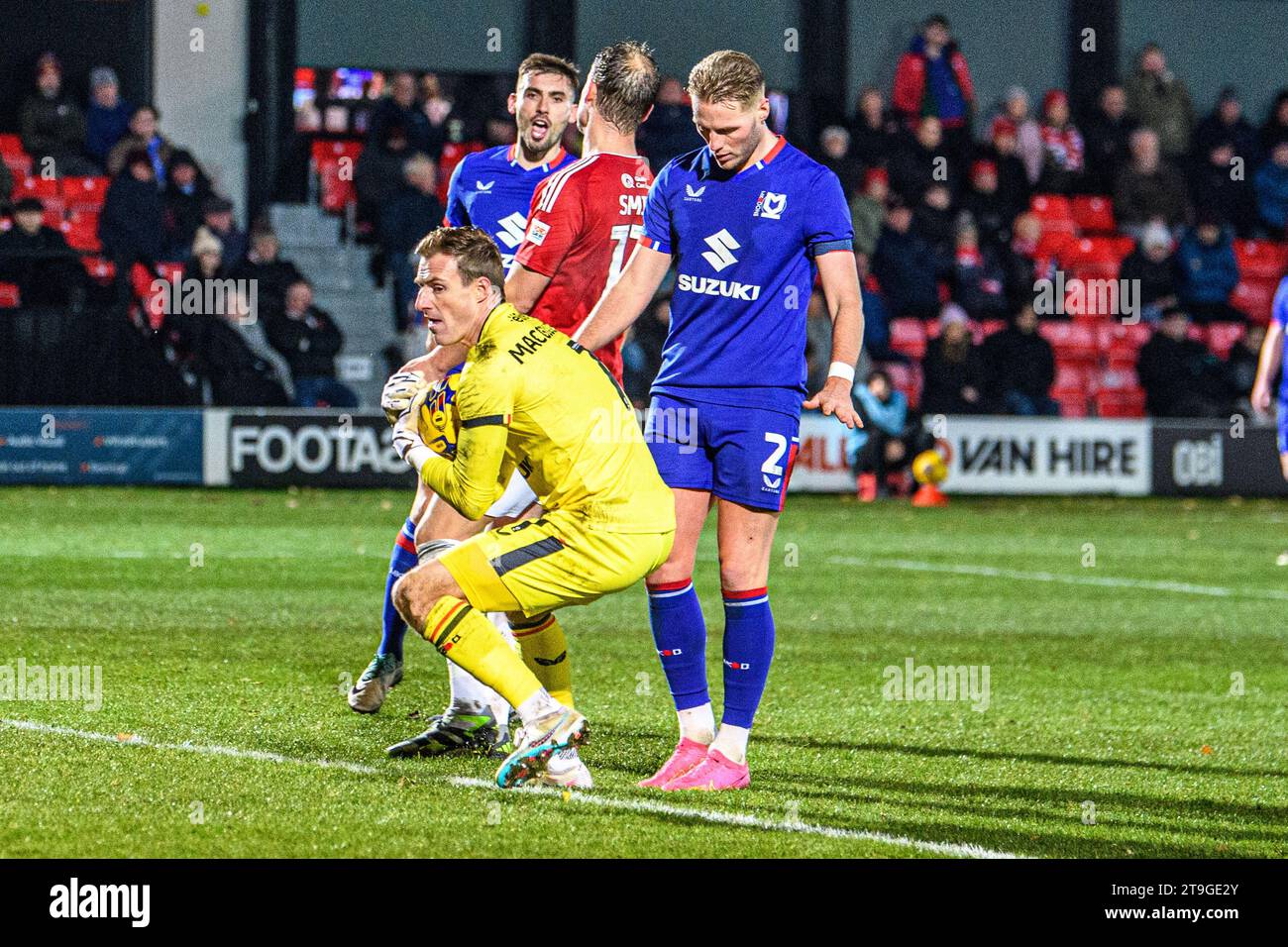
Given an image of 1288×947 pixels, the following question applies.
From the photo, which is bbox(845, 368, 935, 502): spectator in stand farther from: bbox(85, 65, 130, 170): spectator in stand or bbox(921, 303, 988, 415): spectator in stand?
bbox(85, 65, 130, 170): spectator in stand

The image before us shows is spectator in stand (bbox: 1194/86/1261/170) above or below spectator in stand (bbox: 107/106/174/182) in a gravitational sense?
above

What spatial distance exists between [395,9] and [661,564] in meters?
20.7

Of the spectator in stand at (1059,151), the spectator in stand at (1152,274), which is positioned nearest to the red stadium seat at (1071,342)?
the spectator in stand at (1152,274)

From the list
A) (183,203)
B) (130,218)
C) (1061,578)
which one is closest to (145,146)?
(183,203)

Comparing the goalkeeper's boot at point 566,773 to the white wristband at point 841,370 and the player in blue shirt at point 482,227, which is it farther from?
the white wristband at point 841,370

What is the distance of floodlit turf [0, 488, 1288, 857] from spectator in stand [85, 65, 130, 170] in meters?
8.25

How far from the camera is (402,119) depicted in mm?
22562

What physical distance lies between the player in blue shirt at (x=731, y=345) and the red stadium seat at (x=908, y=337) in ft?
Result: 56.9

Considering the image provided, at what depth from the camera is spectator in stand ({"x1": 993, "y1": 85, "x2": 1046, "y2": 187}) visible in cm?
2503

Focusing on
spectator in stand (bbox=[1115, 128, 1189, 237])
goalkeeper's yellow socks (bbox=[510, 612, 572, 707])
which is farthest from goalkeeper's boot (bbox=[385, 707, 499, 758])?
spectator in stand (bbox=[1115, 128, 1189, 237])

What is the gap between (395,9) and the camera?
25250 mm

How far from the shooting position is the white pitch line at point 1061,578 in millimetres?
12625
